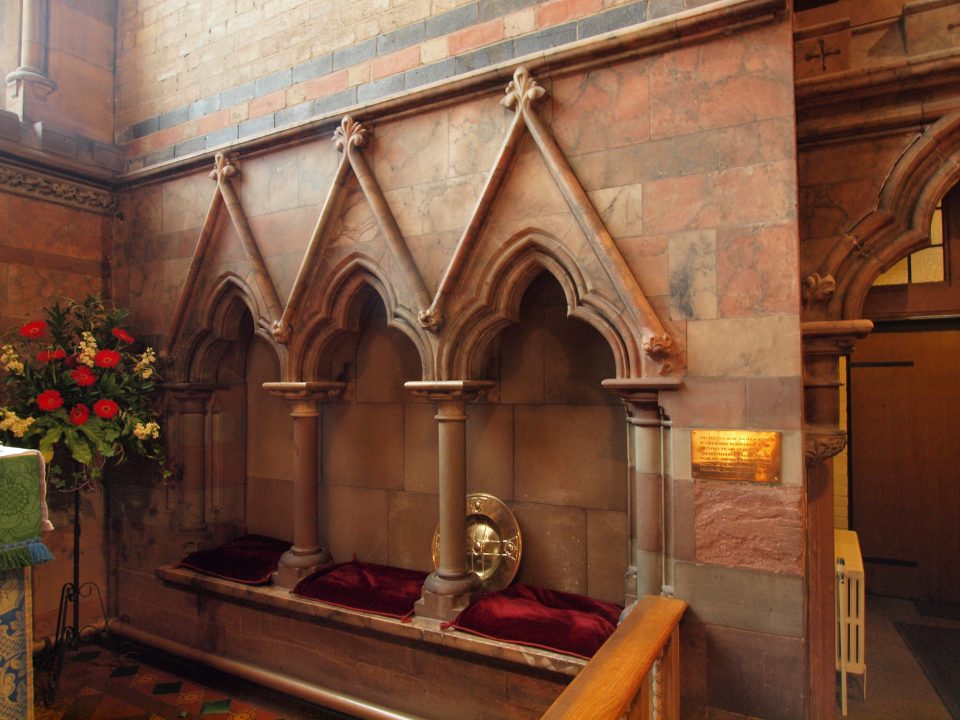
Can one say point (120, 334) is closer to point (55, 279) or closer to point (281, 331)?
point (55, 279)

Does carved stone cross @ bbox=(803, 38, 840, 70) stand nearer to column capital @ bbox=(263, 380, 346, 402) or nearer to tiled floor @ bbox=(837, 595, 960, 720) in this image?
column capital @ bbox=(263, 380, 346, 402)

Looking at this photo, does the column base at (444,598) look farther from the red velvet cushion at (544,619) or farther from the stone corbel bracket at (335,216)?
the stone corbel bracket at (335,216)

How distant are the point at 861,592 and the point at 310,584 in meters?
2.87

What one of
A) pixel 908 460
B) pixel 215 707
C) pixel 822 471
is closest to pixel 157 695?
pixel 215 707

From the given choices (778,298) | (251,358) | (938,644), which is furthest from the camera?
(251,358)

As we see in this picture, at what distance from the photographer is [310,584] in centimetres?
337

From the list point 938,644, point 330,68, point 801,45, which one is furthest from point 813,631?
point 330,68

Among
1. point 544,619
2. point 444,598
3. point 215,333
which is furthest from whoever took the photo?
point 215,333

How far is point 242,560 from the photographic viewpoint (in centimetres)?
377

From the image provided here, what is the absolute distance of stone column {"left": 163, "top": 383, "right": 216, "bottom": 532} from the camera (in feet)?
13.3

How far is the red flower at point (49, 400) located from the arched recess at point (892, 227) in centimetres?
387

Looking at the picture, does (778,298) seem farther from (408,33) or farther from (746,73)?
(408,33)

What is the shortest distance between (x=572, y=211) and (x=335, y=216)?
137 cm

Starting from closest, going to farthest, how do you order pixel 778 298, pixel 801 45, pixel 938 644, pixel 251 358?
pixel 778 298
pixel 801 45
pixel 938 644
pixel 251 358
